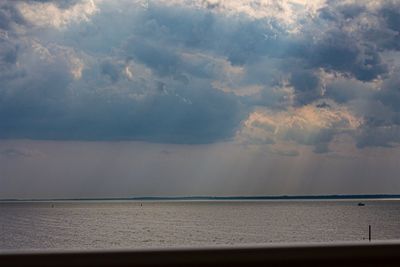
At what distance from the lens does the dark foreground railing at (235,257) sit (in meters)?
1.96

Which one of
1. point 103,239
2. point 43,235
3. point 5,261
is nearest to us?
point 5,261

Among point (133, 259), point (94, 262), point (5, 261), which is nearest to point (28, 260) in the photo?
point (5, 261)

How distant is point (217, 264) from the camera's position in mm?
2107

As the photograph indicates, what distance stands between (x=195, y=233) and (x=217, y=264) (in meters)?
71.7

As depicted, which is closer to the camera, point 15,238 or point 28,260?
point 28,260

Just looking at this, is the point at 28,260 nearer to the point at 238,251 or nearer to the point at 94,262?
the point at 94,262

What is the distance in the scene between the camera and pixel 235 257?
2123 millimetres

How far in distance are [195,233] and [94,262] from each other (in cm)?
7184

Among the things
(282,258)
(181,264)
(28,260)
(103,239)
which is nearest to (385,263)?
(282,258)

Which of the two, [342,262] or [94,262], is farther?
[342,262]

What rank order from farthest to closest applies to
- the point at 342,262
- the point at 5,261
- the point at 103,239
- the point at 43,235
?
the point at 43,235 → the point at 103,239 → the point at 342,262 → the point at 5,261

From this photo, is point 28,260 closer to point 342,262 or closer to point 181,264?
point 181,264

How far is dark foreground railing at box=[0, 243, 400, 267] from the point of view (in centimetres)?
196

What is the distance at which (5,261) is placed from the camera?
6.31ft
